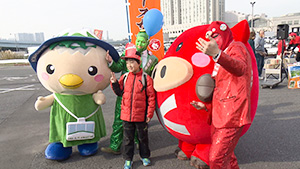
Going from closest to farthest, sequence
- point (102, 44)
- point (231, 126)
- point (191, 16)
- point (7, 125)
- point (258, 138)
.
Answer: point (231, 126) → point (102, 44) → point (258, 138) → point (7, 125) → point (191, 16)

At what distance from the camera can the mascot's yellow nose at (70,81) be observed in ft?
9.73

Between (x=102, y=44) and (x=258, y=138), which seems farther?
(x=258, y=138)

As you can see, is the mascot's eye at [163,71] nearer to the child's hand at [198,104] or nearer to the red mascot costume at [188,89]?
the red mascot costume at [188,89]

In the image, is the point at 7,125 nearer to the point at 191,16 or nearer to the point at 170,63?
the point at 170,63

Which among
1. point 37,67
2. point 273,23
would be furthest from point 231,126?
point 273,23

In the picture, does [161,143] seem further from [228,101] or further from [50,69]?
[50,69]

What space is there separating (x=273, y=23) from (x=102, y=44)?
8333cm

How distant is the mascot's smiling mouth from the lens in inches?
108

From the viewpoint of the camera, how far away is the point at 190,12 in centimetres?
10638

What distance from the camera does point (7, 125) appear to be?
5.24 meters

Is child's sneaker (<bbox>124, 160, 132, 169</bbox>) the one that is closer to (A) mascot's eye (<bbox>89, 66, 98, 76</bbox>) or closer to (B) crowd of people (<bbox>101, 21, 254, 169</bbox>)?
(B) crowd of people (<bbox>101, 21, 254, 169</bbox>)

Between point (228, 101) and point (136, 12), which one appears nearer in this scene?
point (228, 101)

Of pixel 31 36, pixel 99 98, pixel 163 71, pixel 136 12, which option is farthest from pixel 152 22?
pixel 31 36

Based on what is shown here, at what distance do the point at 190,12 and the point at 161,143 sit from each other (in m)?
110
